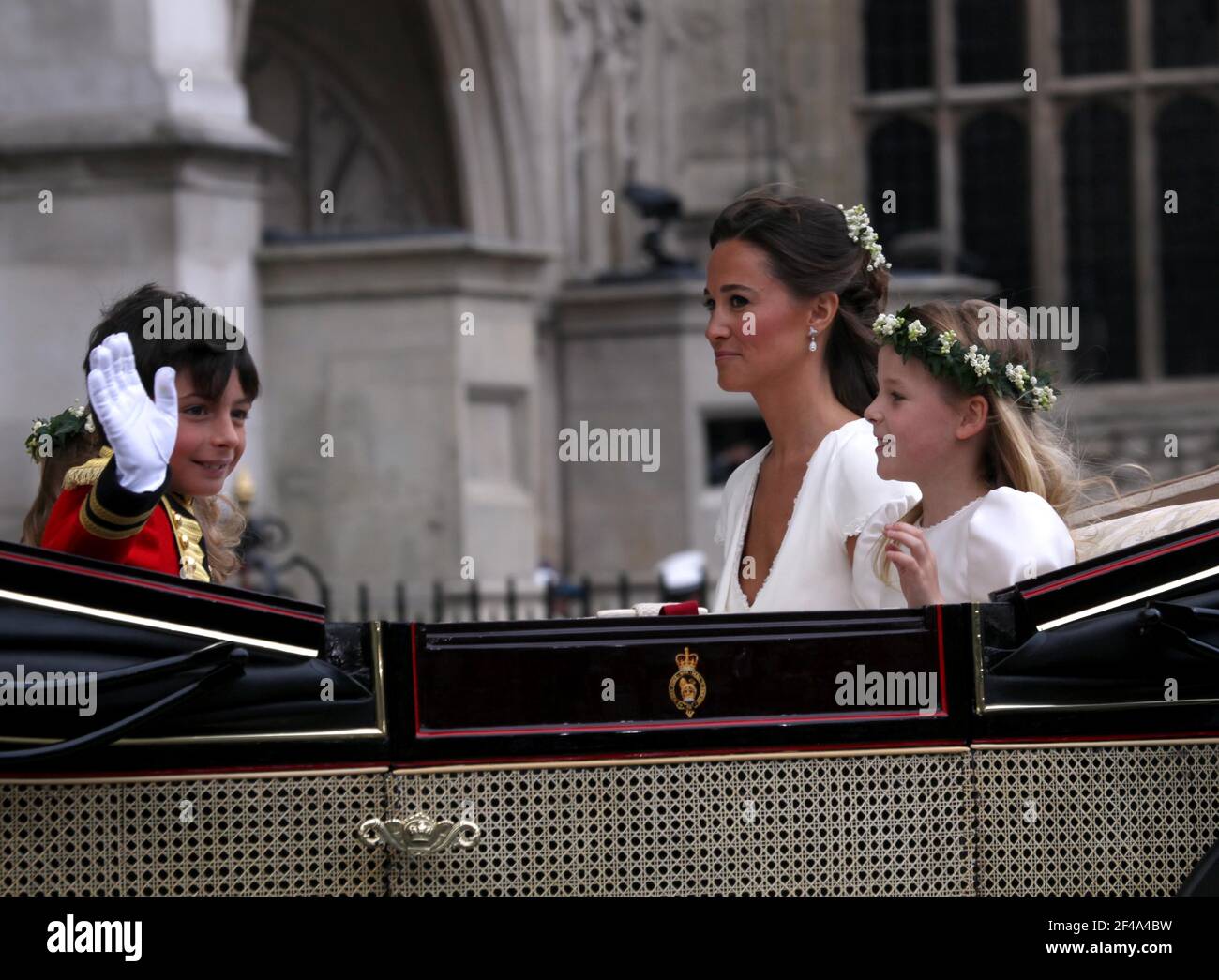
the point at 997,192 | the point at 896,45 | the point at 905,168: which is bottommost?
the point at 997,192

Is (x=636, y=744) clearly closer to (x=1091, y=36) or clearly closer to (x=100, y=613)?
(x=100, y=613)

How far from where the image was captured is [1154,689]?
3.40 meters

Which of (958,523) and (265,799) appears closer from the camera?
(265,799)

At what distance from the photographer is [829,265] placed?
4066mm

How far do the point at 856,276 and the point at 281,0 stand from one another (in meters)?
9.86

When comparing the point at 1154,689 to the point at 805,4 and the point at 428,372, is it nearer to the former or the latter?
the point at 428,372

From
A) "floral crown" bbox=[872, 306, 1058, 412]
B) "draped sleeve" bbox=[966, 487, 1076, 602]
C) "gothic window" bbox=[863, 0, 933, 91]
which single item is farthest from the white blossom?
"gothic window" bbox=[863, 0, 933, 91]

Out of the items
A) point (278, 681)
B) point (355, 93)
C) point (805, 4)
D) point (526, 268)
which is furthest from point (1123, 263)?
point (278, 681)

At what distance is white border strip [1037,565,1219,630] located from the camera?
11.1ft

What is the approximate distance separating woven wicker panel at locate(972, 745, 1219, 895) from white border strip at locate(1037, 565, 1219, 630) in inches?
8.5

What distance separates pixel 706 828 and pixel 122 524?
44.3 inches

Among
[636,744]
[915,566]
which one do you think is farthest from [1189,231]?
[636,744]

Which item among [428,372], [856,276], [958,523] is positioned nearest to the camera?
[958,523]
